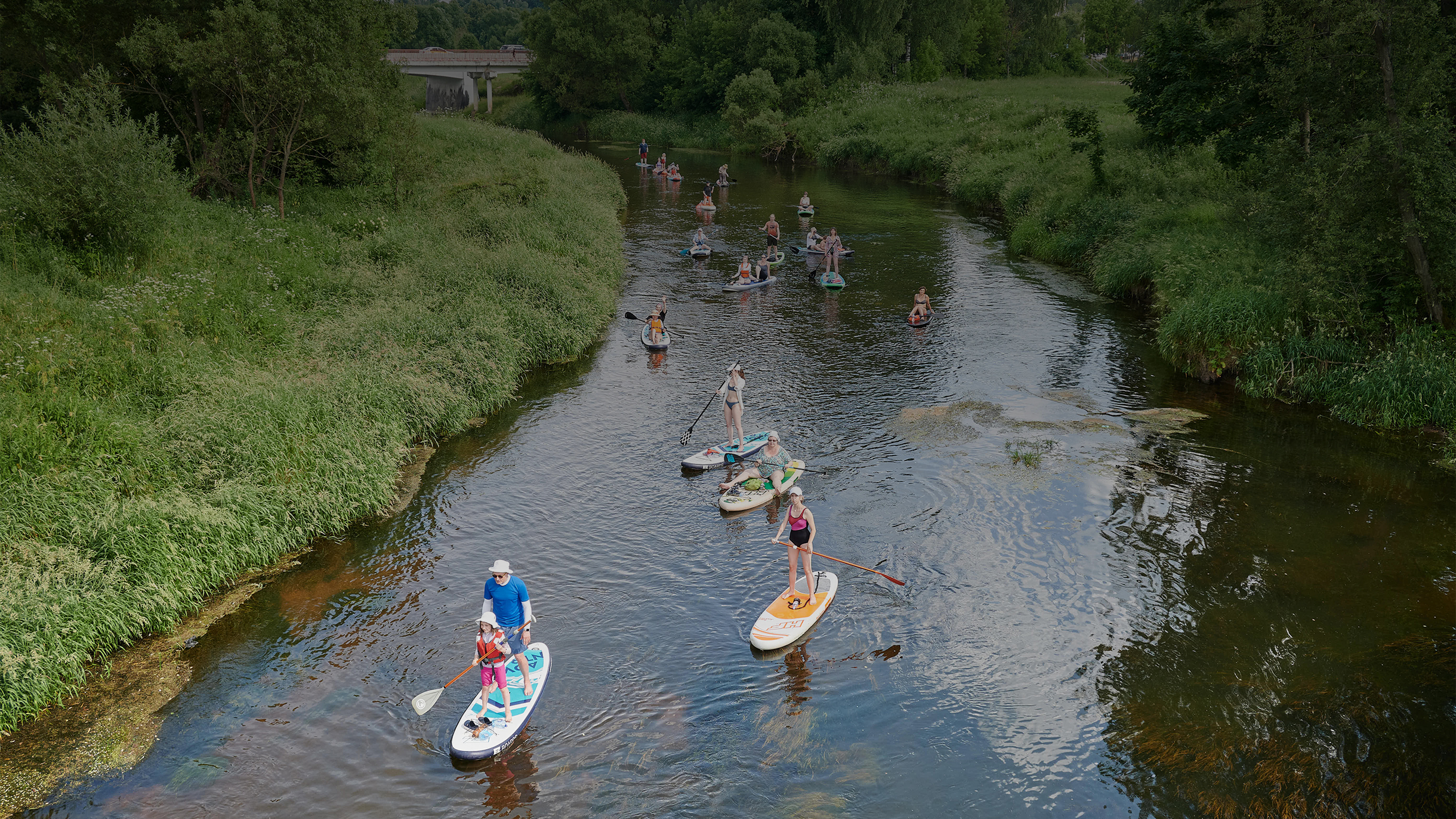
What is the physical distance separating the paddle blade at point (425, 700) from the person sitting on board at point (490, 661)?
1.49 feet

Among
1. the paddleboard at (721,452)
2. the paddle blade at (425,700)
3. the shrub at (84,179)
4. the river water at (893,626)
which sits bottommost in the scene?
the river water at (893,626)

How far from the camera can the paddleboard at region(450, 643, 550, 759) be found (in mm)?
9617

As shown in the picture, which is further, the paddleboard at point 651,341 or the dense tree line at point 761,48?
the dense tree line at point 761,48

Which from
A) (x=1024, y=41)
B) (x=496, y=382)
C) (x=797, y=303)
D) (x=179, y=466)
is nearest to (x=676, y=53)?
(x=1024, y=41)

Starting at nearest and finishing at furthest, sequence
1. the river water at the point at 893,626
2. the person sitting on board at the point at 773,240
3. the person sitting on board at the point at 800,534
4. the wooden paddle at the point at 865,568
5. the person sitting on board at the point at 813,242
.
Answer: the river water at the point at 893,626 < the person sitting on board at the point at 800,534 < the wooden paddle at the point at 865,568 < the person sitting on board at the point at 773,240 < the person sitting on board at the point at 813,242

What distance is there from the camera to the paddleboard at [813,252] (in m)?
33.4

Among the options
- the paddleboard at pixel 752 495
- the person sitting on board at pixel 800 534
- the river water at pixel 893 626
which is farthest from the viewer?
the paddleboard at pixel 752 495

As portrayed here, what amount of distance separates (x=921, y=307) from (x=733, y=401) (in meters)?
10.9

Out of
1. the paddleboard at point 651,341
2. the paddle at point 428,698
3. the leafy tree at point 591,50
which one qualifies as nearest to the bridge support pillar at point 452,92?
the leafy tree at point 591,50

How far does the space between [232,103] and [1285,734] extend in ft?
93.5

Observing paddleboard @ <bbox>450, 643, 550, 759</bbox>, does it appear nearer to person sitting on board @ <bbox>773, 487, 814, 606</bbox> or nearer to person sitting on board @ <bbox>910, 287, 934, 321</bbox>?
person sitting on board @ <bbox>773, 487, 814, 606</bbox>

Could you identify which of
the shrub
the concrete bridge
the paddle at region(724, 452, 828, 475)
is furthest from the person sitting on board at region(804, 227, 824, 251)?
the concrete bridge

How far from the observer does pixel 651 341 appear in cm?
2345

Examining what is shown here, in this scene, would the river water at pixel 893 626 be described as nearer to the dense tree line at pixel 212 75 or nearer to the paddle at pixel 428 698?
the paddle at pixel 428 698
